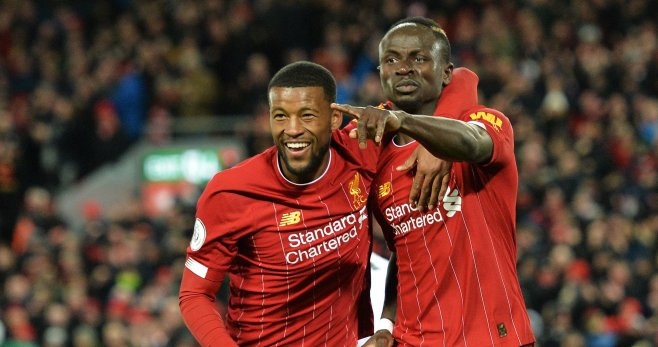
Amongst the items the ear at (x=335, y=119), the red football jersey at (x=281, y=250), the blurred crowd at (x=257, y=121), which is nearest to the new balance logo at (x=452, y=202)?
the red football jersey at (x=281, y=250)

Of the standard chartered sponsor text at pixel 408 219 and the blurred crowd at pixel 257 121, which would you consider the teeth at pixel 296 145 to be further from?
the blurred crowd at pixel 257 121

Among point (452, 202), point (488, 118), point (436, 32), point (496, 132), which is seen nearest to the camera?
point (496, 132)

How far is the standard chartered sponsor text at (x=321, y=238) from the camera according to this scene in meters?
5.16

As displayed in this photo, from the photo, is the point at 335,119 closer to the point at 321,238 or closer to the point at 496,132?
the point at 321,238

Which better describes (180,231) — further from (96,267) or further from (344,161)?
(344,161)

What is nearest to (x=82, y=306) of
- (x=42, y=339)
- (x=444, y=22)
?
(x=42, y=339)

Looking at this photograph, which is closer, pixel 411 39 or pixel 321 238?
pixel 411 39

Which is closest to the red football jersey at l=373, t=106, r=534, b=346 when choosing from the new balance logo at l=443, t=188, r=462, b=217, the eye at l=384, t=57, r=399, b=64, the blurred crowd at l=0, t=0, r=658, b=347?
the new balance logo at l=443, t=188, r=462, b=217

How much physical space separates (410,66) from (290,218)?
0.84 meters

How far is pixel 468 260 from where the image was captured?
4902 mm

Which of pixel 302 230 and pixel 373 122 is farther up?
pixel 373 122

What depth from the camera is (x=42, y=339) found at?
512 inches

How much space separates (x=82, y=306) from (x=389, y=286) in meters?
8.31

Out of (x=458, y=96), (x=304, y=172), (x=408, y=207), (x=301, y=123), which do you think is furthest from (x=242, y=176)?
(x=458, y=96)
